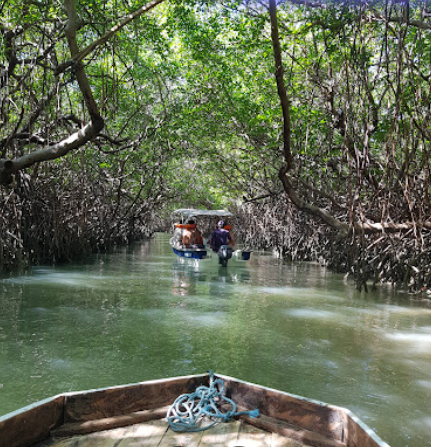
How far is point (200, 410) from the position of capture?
2707 mm

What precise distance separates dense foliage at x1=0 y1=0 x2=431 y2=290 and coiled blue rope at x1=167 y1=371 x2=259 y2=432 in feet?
8.76

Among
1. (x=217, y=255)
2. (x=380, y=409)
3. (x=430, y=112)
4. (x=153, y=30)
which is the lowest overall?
(x=380, y=409)

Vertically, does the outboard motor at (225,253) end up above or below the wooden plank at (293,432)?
above

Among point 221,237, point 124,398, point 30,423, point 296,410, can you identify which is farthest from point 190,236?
point 30,423

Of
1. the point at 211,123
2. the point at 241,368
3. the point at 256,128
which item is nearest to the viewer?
the point at 241,368

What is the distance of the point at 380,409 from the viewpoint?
3717 millimetres

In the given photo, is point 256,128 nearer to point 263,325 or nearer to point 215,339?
point 263,325

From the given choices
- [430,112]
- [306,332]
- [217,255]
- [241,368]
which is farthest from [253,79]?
[241,368]

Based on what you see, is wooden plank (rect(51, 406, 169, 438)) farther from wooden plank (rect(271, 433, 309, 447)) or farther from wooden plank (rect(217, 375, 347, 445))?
wooden plank (rect(271, 433, 309, 447))

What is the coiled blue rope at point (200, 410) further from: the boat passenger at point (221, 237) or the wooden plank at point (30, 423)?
the boat passenger at point (221, 237)

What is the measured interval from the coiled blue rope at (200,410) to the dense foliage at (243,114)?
8.76ft

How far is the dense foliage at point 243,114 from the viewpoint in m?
6.05

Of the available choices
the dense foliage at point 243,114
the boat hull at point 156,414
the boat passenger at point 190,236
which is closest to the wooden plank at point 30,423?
the boat hull at point 156,414

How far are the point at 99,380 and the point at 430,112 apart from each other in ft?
15.4
